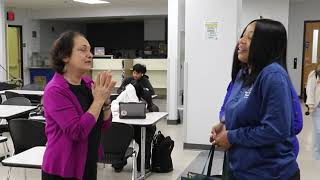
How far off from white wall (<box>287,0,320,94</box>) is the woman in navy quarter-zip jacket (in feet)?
34.6

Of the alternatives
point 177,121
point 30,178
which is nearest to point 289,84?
point 30,178

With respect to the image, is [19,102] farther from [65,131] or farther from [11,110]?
[65,131]

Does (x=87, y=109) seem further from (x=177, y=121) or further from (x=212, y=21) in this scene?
(x=177, y=121)

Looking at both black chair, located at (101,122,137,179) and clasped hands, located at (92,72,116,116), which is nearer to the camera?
clasped hands, located at (92,72,116,116)

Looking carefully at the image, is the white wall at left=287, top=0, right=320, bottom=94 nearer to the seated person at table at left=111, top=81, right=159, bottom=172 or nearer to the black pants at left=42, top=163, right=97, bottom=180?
the seated person at table at left=111, top=81, right=159, bottom=172

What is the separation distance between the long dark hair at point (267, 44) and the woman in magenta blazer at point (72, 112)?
0.72 metres

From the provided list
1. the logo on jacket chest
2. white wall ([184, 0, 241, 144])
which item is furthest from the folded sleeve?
white wall ([184, 0, 241, 144])

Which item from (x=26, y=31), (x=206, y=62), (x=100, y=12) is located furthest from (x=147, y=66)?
(x=206, y=62)

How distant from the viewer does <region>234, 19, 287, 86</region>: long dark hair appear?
1.63m

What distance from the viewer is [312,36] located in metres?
11.5

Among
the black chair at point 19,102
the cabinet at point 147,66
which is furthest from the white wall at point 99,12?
the black chair at point 19,102

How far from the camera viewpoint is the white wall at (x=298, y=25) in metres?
11.5

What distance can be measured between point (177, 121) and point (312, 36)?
6.11 meters

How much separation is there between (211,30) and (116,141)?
8.71 feet
